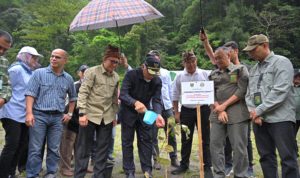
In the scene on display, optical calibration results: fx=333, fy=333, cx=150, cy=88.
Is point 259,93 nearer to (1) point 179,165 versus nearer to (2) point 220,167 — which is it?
(2) point 220,167

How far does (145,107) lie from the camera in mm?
4500

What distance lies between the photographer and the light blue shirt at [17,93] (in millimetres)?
4438

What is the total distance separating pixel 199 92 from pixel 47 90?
2088 mm

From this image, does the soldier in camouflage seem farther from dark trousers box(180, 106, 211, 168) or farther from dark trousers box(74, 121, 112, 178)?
dark trousers box(180, 106, 211, 168)

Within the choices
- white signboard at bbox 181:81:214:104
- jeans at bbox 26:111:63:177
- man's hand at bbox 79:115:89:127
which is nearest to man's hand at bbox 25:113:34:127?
jeans at bbox 26:111:63:177

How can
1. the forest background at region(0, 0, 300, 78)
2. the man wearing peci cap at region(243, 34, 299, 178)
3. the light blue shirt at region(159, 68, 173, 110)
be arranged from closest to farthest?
1. the man wearing peci cap at region(243, 34, 299, 178)
2. the light blue shirt at region(159, 68, 173, 110)
3. the forest background at region(0, 0, 300, 78)

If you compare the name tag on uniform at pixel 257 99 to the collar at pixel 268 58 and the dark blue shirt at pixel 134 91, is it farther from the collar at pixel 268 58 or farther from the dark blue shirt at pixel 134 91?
the dark blue shirt at pixel 134 91

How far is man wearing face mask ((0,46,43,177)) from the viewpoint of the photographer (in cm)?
434

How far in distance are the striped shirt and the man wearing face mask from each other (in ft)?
0.73

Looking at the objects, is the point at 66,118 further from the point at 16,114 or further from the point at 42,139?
the point at 16,114

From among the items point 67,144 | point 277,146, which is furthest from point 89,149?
point 277,146

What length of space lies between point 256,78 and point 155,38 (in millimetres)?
29586

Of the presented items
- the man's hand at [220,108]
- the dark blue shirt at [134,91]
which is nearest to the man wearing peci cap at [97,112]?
the dark blue shirt at [134,91]

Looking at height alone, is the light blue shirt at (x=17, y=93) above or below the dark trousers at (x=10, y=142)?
above
